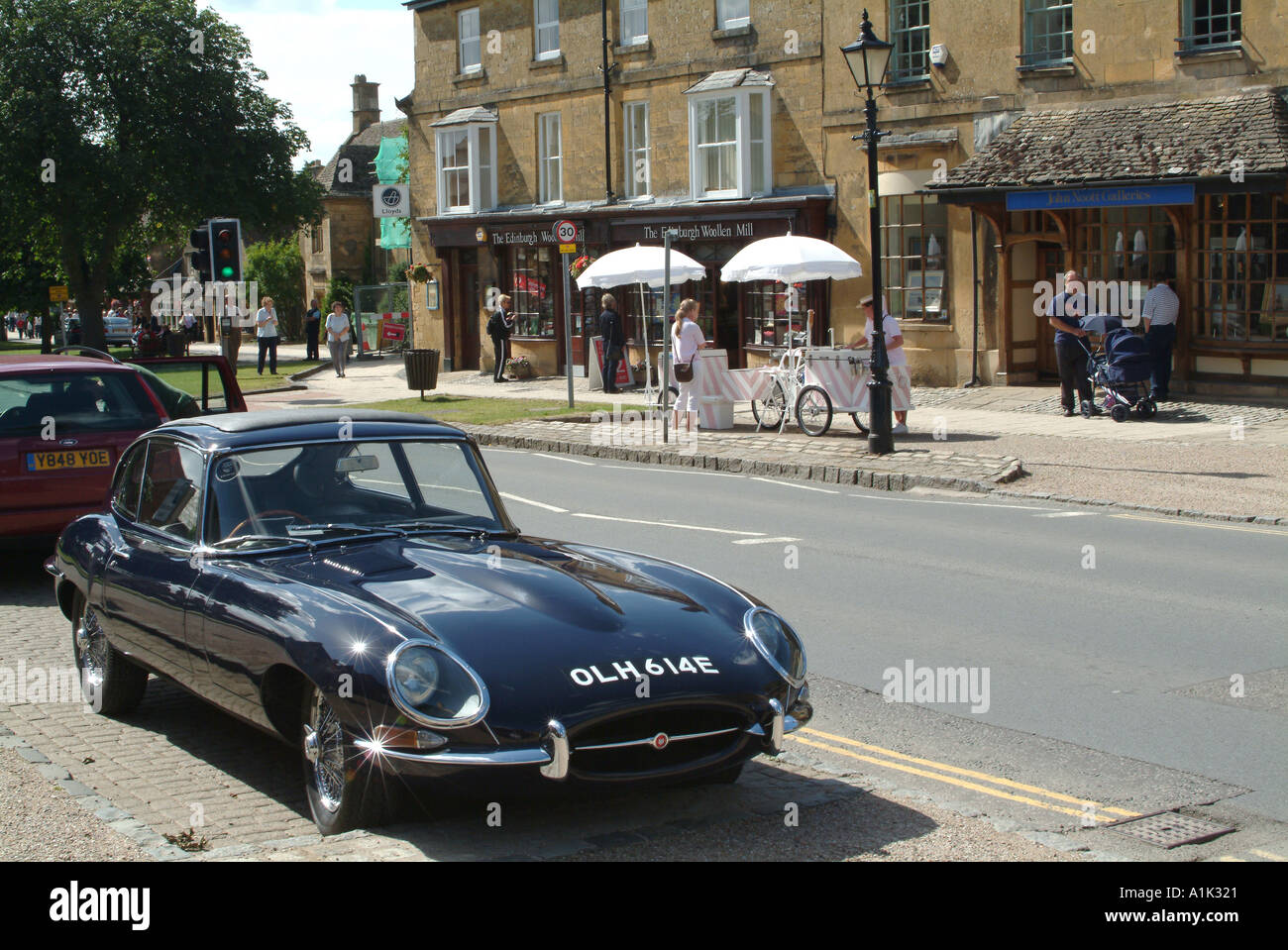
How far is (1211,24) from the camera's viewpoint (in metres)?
21.9

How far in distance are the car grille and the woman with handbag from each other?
51.8 ft

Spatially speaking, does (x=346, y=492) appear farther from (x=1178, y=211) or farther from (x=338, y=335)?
(x=338, y=335)

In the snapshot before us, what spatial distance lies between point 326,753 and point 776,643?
177 cm

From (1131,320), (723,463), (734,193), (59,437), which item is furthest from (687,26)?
(59,437)

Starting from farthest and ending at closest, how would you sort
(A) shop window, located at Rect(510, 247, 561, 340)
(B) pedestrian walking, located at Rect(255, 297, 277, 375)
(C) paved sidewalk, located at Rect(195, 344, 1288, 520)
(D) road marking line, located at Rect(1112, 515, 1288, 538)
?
(B) pedestrian walking, located at Rect(255, 297, 277, 375) → (A) shop window, located at Rect(510, 247, 561, 340) → (C) paved sidewalk, located at Rect(195, 344, 1288, 520) → (D) road marking line, located at Rect(1112, 515, 1288, 538)

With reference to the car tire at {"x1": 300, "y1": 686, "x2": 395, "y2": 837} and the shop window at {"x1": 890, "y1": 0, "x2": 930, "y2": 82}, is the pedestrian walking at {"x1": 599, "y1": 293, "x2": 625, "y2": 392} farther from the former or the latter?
the car tire at {"x1": 300, "y1": 686, "x2": 395, "y2": 837}

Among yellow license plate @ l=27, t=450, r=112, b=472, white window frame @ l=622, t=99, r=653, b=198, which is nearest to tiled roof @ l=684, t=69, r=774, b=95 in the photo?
white window frame @ l=622, t=99, r=653, b=198

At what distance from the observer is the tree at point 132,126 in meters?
41.4

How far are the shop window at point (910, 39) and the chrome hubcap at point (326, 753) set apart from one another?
75.1 feet

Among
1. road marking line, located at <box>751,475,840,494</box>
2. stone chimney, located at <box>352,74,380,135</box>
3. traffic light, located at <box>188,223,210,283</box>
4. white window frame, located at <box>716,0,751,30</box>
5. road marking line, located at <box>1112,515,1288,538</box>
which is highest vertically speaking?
stone chimney, located at <box>352,74,380,135</box>

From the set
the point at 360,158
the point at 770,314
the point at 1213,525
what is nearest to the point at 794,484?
the point at 1213,525

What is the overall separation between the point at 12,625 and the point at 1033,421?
1530 cm

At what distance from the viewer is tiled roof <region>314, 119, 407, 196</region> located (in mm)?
63188

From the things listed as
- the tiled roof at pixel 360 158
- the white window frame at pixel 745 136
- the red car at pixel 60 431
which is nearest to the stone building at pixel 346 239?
the tiled roof at pixel 360 158
